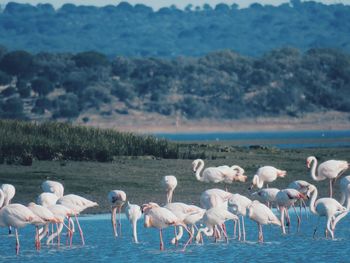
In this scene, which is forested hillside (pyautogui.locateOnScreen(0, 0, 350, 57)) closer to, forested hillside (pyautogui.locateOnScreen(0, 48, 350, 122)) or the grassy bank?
forested hillside (pyautogui.locateOnScreen(0, 48, 350, 122))

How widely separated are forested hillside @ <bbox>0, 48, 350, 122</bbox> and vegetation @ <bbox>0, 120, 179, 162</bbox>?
4919 centimetres

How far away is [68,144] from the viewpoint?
31.5 meters

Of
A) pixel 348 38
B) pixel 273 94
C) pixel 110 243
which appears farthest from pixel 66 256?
pixel 348 38

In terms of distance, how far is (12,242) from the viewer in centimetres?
1953

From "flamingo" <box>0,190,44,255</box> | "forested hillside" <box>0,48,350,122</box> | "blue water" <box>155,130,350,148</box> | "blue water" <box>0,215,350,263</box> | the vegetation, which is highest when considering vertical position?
"forested hillside" <box>0,48,350,122</box>

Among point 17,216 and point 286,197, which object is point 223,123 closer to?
point 286,197

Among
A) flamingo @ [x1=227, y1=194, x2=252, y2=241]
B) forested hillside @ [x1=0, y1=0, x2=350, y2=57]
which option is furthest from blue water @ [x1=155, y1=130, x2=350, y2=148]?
forested hillside @ [x1=0, y1=0, x2=350, y2=57]

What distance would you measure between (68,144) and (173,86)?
220 feet

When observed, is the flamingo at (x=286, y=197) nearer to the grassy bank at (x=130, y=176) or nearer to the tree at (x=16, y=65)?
the grassy bank at (x=130, y=176)

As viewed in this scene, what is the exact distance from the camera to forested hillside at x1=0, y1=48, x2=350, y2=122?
89750 mm

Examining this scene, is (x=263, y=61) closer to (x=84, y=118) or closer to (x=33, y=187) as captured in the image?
(x=84, y=118)

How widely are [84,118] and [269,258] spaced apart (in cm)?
6930

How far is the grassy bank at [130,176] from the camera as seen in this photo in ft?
81.8

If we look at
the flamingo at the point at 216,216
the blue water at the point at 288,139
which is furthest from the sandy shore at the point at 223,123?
the flamingo at the point at 216,216
